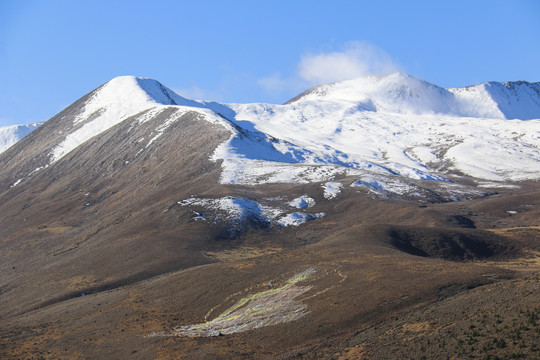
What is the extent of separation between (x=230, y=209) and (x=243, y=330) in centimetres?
5712

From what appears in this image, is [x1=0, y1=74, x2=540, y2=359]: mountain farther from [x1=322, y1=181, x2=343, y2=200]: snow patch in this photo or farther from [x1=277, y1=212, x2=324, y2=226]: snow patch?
[x1=322, y1=181, x2=343, y2=200]: snow patch

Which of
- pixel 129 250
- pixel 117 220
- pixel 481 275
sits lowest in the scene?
pixel 481 275

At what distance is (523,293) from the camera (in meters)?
34.9

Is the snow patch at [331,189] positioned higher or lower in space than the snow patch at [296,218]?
higher

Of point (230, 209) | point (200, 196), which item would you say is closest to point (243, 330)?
point (230, 209)

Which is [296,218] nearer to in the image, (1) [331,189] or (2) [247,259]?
(1) [331,189]

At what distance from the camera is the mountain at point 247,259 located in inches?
1542

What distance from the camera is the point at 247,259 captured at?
232ft

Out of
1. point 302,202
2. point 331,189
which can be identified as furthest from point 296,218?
point 331,189

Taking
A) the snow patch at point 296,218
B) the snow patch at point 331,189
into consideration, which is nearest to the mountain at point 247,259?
the snow patch at point 296,218

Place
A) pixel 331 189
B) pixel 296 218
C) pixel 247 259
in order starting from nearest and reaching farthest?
pixel 247 259 → pixel 296 218 → pixel 331 189

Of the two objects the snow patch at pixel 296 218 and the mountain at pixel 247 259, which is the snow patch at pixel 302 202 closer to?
the mountain at pixel 247 259

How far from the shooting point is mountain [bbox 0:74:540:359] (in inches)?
1542

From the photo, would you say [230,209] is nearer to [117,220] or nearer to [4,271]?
[117,220]
